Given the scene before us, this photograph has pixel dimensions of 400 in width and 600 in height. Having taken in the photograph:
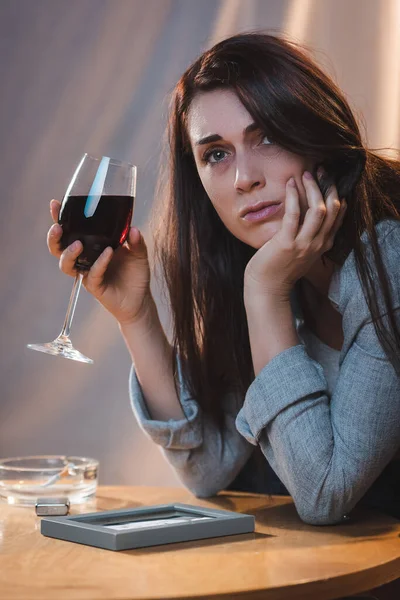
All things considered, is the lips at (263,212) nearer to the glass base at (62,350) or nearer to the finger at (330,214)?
the finger at (330,214)

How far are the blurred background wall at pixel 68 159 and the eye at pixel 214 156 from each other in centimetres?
97

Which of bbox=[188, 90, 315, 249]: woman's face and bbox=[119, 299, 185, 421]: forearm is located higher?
bbox=[188, 90, 315, 249]: woman's face

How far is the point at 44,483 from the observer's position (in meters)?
1.37

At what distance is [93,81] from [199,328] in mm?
1141

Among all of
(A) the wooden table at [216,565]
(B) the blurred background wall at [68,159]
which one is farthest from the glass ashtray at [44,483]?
(B) the blurred background wall at [68,159]

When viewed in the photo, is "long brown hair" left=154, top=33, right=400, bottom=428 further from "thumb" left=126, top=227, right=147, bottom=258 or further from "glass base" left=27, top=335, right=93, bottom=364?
"glass base" left=27, top=335, right=93, bottom=364

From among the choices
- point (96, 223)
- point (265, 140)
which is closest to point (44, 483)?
point (96, 223)

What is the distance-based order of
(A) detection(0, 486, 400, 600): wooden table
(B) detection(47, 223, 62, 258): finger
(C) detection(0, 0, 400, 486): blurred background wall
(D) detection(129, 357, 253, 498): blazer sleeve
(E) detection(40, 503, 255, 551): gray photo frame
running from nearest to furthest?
(A) detection(0, 486, 400, 600): wooden table < (E) detection(40, 503, 255, 551): gray photo frame < (B) detection(47, 223, 62, 258): finger < (D) detection(129, 357, 253, 498): blazer sleeve < (C) detection(0, 0, 400, 486): blurred background wall

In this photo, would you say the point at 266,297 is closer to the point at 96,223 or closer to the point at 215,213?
the point at 96,223

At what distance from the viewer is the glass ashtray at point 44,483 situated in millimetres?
1352

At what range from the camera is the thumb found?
1.57 metres

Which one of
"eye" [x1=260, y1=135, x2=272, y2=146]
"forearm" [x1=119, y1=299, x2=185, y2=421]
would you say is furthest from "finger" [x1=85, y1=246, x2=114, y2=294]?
"eye" [x1=260, y1=135, x2=272, y2=146]

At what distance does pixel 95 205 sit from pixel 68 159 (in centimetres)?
120

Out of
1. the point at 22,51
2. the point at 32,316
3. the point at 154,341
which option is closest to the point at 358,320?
the point at 154,341
